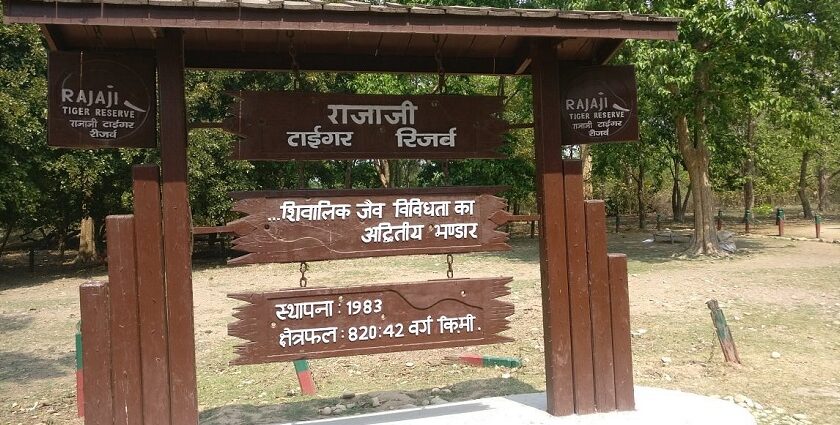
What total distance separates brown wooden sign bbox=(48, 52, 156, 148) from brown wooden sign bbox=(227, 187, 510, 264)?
32.1 inches

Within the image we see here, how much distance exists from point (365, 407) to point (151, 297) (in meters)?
2.54

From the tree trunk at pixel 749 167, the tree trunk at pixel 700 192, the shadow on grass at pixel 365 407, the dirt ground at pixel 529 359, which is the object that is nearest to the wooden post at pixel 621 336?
the shadow on grass at pixel 365 407

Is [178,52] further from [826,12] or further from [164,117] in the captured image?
[826,12]

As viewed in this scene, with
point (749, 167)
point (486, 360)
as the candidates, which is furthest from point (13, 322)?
point (749, 167)

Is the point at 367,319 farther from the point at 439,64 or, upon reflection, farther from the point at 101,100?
the point at 101,100

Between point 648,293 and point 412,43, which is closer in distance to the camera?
point 412,43

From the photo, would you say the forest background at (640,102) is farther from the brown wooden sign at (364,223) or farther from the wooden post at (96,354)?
the wooden post at (96,354)

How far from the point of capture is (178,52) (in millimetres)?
3959

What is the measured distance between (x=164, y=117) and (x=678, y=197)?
36.7 m

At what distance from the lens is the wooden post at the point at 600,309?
4570mm

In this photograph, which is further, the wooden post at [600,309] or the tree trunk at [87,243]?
the tree trunk at [87,243]

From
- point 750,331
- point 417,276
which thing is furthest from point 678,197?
point 750,331

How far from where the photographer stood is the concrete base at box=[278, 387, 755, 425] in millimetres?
4410

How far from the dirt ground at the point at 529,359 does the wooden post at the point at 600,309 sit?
63.1 inches
